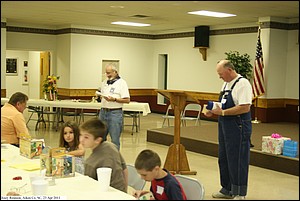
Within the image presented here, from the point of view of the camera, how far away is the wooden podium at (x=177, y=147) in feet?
15.9

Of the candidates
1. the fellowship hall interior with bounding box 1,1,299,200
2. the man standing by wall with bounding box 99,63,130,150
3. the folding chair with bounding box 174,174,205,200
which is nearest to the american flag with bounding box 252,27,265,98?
the fellowship hall interior with bounding box 1,1,299,200

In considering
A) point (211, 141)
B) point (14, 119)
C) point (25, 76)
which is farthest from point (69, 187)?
point (25, 76)

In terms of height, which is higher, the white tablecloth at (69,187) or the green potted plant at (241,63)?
the green potted plant at (241,63)

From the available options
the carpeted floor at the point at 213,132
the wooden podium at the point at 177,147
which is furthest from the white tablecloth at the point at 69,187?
the carpeted floor at the point at 213,132

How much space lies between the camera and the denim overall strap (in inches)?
142

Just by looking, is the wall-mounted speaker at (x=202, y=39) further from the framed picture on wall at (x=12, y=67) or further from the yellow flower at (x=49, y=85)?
the framed picture on wall at (x=12, y=67)

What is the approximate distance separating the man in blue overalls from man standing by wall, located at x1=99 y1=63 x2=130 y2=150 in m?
1.53

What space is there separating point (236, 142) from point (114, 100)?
1711 millimetres

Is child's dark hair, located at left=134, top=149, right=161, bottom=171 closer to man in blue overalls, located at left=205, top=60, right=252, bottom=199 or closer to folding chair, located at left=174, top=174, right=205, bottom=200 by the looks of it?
folding chair, located at left=174, top=174, right=205, bottom=200

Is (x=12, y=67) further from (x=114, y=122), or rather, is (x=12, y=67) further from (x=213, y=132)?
(x=114, y=122)

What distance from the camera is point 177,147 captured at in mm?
4941

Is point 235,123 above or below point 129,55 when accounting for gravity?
below

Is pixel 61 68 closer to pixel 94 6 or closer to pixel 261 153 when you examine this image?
pixel 261 153

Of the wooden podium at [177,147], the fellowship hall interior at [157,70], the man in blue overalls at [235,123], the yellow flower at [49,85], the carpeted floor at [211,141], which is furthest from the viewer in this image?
the yellow flower at [49,85]
